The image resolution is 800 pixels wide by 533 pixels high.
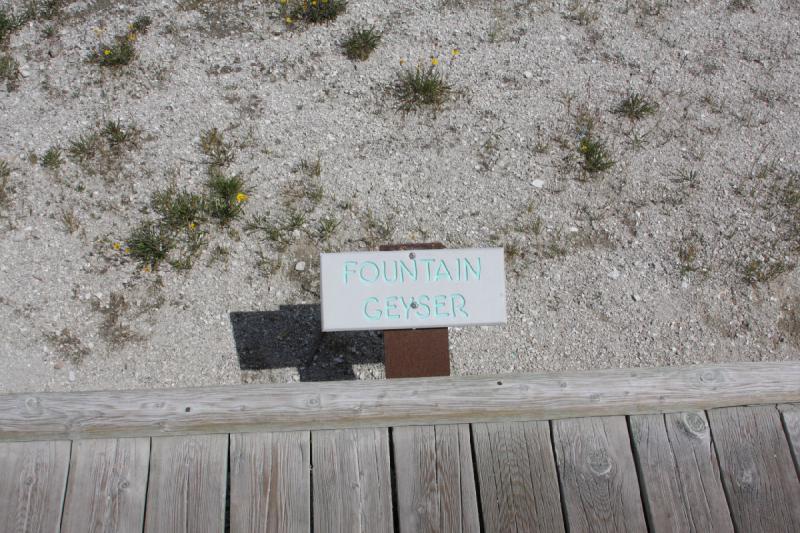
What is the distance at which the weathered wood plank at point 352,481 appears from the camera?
7.98ft

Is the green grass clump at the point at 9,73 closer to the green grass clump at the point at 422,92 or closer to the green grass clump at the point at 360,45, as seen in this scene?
the green grass clump at the point at 360,45

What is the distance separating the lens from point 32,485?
95.8 inches

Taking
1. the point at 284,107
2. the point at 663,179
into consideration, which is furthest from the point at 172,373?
the point at 663,179

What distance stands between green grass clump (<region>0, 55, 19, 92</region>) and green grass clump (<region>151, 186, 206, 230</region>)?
4.64 ft

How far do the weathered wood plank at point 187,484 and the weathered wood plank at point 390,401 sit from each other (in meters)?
0.05

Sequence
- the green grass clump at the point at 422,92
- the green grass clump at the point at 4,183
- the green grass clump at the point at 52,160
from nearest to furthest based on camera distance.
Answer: the green grass clump at the point at 4,183, the green grass clump at the point at 52,160, the green grass clump at the point at 422,92

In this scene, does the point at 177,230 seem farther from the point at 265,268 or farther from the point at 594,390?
the point at 594,390

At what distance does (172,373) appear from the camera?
3727 millimetres

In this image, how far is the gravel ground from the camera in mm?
3861

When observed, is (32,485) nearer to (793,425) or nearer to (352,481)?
(352,481)

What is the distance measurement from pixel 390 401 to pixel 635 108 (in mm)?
2982

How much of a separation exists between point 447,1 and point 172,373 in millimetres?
3209

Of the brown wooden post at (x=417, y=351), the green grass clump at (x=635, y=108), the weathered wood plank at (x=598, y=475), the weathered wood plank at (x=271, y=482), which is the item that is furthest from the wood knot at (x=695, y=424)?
the green grass clump at (x=635, y=108)

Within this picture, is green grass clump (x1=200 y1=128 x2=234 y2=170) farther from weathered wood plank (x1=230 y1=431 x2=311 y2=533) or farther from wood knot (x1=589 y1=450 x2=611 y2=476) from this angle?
wood knot (x1=589 y1=450 x2=611 y2=476)
